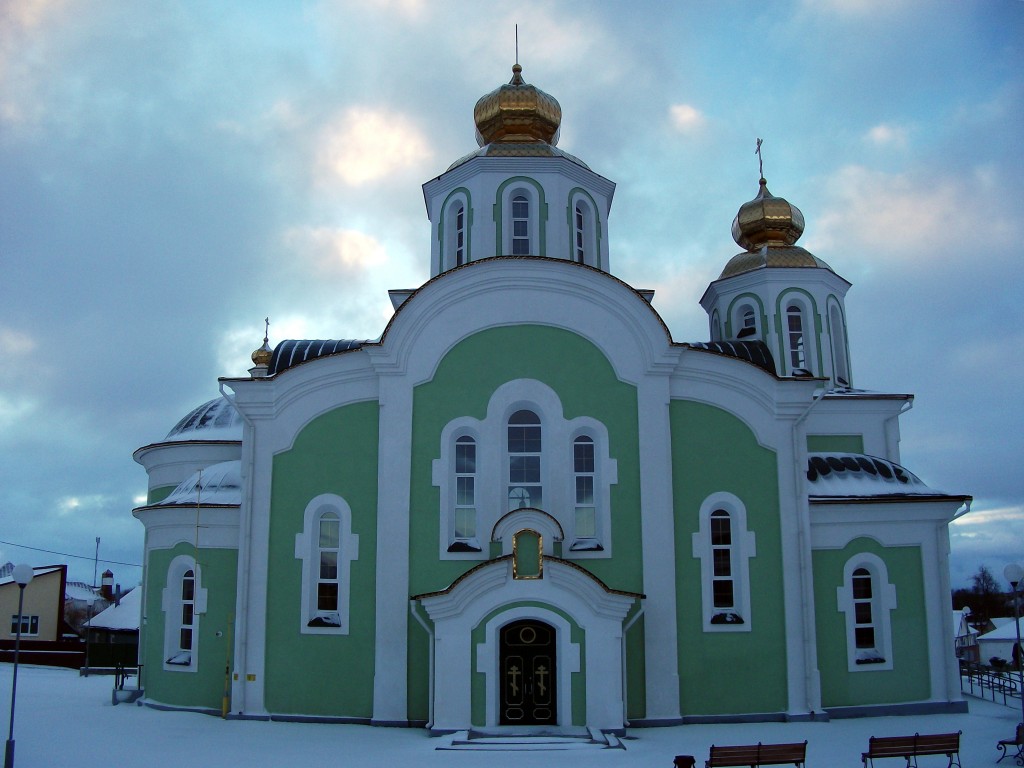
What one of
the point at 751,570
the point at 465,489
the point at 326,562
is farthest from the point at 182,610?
the point at 751,570

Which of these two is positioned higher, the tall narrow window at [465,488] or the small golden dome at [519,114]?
the small golden dome at [519,114]

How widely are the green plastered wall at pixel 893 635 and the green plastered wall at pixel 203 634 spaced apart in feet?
34.3

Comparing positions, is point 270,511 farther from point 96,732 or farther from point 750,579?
point 750,579

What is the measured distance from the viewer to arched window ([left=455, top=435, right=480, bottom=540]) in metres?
16.1

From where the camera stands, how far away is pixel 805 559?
16.2 metres

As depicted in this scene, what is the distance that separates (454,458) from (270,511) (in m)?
3.37

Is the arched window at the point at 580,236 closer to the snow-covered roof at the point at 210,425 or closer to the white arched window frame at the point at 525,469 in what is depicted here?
the white arched window frame at the point at 525,469

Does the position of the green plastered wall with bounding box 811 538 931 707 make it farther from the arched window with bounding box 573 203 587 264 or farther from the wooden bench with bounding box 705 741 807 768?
the arched window with bounding box 573 203 587 264

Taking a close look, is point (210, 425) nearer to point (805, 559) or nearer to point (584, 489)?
point (584, 489)

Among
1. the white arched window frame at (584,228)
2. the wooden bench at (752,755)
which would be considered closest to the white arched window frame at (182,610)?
the white arched window frame at (584,228)

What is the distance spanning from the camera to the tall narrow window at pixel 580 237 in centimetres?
1973

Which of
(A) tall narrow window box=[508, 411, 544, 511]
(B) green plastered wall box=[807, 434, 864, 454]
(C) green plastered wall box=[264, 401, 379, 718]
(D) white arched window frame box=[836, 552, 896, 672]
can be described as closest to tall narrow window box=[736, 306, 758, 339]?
(B) green plastered wall box=[807, 434, 864, 454]

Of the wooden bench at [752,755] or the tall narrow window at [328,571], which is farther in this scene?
the tall narrow window at [328,571]

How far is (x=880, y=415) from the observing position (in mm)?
20266
